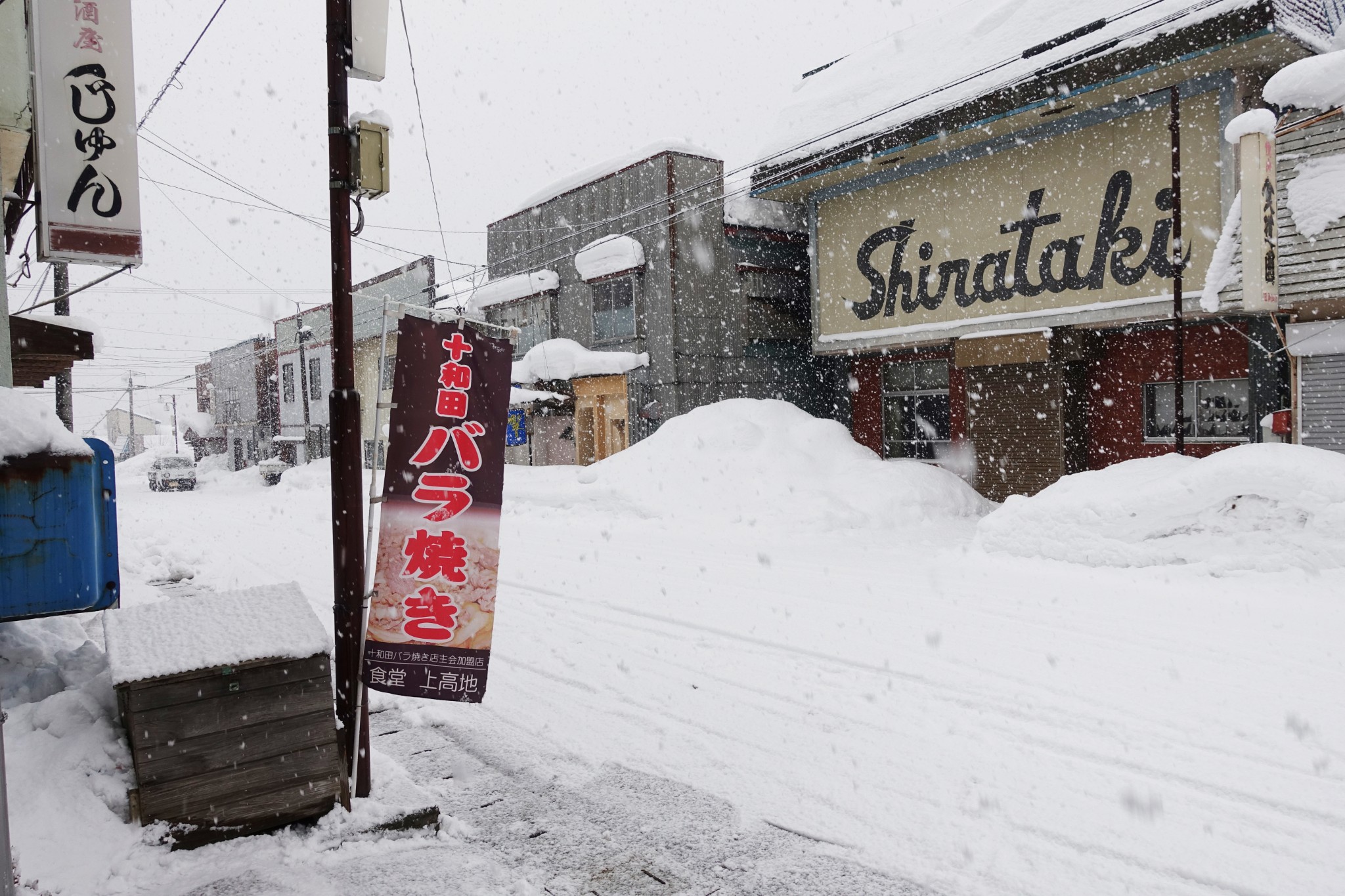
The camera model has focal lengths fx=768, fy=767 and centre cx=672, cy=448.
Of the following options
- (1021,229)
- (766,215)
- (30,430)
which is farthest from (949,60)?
(30,430)

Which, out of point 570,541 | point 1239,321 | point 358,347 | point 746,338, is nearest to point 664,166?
point 746,338

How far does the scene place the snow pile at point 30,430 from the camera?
164 inches

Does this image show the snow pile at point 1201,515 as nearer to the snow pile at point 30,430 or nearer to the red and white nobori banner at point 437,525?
the red and white nobori banner at point 437,525

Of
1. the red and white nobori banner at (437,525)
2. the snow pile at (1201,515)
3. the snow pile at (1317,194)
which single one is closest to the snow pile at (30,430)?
the red and white nobori banner at (437,525)

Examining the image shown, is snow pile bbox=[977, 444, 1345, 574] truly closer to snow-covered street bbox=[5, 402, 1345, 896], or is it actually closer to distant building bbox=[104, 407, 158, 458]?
snow-covered street bbox=[5, 402, 1345, 896]

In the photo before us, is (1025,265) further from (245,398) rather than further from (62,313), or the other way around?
(245,398)

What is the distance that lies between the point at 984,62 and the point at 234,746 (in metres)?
16.4

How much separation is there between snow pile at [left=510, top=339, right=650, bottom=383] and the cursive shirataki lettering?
22.1 feet

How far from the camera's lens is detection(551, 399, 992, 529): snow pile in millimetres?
14078

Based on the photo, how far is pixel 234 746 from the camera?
12.1 feet

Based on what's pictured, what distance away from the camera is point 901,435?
18.8 metres

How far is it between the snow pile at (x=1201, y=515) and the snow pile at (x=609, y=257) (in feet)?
44.6

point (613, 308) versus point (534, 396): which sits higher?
point (613, 308)

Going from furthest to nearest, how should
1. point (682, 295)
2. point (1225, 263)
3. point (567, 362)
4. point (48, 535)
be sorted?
point (567, 362)
point (682, 295)
point (1225, 263)
point (48, 535)
